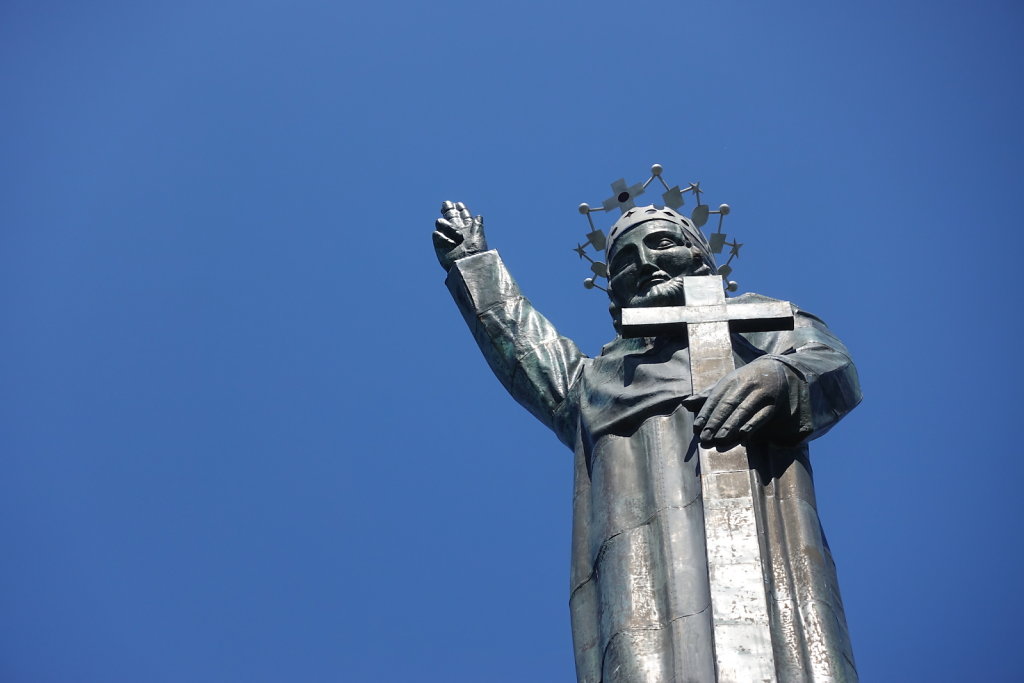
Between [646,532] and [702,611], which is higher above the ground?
[646,532]

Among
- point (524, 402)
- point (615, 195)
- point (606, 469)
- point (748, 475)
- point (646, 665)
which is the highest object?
point (615, 195)

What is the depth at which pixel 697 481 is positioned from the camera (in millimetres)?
9812

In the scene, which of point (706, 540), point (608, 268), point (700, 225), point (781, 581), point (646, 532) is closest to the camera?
point (706, 540)

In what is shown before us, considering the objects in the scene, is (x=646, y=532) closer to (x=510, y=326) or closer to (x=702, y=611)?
(x=702, y=611)

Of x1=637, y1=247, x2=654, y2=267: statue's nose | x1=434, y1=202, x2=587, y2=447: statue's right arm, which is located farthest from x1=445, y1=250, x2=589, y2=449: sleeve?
x1=637, y1=247, x2=654, y2=267: statue's nose

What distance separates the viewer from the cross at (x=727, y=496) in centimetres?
817

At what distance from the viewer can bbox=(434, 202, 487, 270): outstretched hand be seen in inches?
516

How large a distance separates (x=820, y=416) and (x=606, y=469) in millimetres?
1472

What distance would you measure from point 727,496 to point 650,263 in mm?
3127

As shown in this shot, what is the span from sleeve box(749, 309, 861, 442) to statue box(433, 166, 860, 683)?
0.04ft

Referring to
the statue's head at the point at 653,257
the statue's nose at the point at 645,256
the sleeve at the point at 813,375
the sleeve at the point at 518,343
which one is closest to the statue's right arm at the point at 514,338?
the sleeve at the point at 518,343

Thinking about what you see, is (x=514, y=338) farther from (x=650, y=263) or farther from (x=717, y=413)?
(x=717, y=413)

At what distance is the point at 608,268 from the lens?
475 inches

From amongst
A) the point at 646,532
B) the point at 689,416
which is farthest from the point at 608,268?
the point at 646,532
